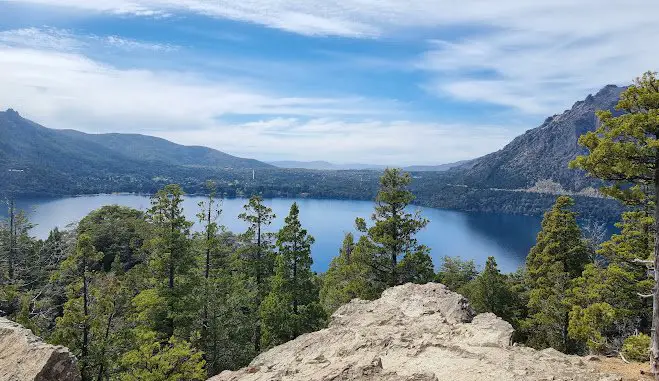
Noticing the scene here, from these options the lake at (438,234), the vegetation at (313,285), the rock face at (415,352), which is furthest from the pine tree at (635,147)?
the lake at (438,234)

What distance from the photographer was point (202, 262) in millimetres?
34375

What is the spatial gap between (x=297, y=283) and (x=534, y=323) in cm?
1903

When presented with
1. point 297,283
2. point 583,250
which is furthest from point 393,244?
point 583,250

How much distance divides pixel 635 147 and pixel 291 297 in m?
19.4

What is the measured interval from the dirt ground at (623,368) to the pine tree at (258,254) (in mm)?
23275

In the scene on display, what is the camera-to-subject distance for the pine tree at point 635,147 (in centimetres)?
1225

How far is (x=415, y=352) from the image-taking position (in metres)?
13.3

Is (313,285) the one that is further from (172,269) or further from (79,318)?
(79,318)

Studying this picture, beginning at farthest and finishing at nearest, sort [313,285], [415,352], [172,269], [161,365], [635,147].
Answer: [313,285]
[172,269]
[161,365]
[415,352]
[635,147]

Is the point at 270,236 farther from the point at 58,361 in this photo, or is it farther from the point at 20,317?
the point at 58,361

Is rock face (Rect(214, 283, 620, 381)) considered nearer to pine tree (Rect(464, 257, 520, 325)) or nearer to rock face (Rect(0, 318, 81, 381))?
rock face (Rect(0, 318, 81, 381))

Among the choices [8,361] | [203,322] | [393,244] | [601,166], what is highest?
[601,166]

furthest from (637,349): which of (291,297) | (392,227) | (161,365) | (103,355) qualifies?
(103,355)

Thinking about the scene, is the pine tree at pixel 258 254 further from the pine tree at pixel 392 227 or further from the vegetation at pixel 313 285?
the pine tree at pixel 392 227
